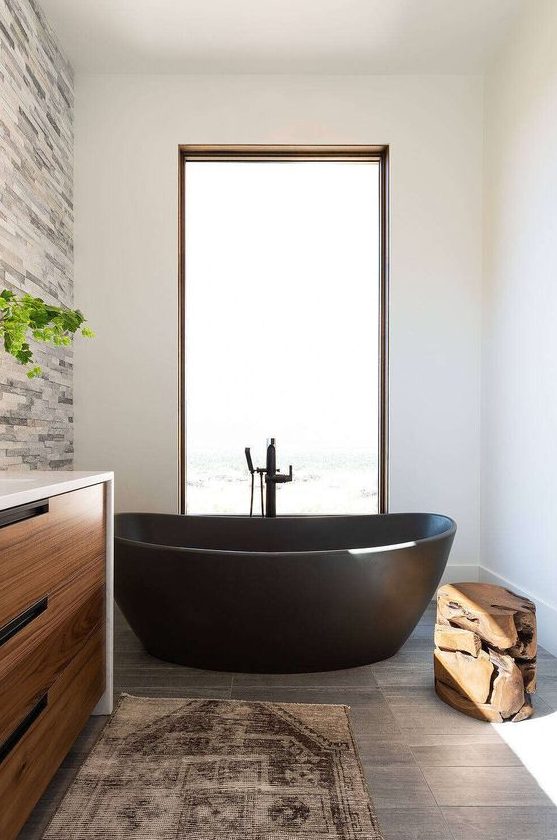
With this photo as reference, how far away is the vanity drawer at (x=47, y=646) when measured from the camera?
1.35m

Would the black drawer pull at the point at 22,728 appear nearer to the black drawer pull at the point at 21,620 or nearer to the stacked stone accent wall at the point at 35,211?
the black drawer pull at the point at 21,620

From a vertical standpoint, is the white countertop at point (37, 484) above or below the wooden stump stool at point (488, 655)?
above

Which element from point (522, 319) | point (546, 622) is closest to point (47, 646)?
point (546, 622)

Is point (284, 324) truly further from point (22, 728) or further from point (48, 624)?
point (22, 728)

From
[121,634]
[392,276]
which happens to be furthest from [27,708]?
[392,276]

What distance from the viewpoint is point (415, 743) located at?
2023mm

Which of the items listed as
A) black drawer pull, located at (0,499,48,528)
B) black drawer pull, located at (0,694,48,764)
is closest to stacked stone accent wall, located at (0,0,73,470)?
black drawer pull, located at (0,499,48,528)

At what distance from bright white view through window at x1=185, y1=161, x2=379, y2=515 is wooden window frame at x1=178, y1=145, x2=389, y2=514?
0.04 metres

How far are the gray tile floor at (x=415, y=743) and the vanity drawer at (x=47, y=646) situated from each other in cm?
36

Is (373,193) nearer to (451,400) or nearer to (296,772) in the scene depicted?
(451,400)

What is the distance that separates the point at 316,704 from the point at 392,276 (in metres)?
2.43

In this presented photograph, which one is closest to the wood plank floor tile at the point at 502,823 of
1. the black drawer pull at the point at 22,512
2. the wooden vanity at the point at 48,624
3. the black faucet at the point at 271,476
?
the wooden vanity at the point at 48,624

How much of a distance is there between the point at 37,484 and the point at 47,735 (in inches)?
24.2

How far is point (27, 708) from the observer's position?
1453 millimetres
